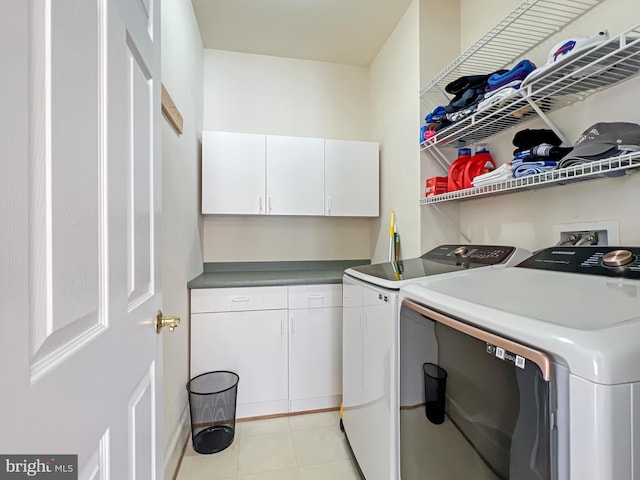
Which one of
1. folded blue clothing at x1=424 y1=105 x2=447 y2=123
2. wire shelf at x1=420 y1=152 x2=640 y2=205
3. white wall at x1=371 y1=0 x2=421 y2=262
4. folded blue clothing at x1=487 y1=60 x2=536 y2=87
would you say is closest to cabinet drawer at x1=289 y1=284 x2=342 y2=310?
white wall at x1=371 y1=0 x2=421 y2=262

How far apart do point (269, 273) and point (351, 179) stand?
0.99 meters

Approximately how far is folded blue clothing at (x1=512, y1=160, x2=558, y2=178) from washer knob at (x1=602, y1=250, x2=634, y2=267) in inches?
14.5

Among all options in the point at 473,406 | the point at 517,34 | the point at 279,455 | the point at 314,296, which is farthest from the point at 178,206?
the point at 517,34

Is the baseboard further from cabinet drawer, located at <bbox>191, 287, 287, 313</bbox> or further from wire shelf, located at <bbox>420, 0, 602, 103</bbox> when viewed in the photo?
wire shelf, located at <bbox>420, 0, 602, 103</bbox>

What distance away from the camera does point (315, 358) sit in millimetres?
2146

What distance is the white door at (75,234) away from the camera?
317mm

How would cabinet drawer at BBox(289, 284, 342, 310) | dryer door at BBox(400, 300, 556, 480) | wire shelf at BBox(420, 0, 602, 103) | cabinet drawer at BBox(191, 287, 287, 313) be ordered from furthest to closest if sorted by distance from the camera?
cabinet drawer at BBox(289, 284, 342, 310), cabinet drawer at BBox(191, 287, 287, 313), wire shelf at BBox(420, 0, 602, 103), dryer door at BBox(400, 300, 556, 480)

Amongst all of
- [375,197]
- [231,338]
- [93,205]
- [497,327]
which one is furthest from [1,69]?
[375,197]

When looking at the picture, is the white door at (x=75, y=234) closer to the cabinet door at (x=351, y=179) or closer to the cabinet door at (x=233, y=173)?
the cabinet door at (x=233, y=173)

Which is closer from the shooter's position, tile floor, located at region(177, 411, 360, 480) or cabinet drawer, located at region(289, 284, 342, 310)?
tile floor, located at region(177, 411, 360, 480)

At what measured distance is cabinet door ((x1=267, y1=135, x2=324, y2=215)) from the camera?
7.66 ft

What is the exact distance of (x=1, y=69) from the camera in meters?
0.30

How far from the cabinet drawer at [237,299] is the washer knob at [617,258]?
1639 millimetres

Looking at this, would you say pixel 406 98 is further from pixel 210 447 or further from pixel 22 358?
pixel 210 447
